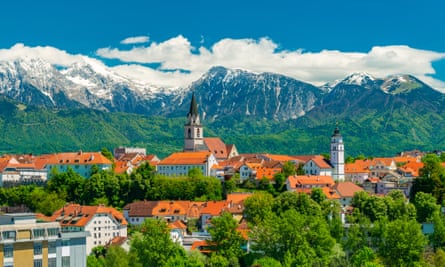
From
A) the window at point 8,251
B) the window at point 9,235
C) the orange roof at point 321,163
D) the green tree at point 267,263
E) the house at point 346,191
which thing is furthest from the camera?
the orange roof at point 321,163

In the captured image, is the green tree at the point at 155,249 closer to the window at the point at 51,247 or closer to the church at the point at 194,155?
the window at the point at 51,247

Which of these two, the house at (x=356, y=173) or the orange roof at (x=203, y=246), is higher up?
the house at (x=356, y=173)

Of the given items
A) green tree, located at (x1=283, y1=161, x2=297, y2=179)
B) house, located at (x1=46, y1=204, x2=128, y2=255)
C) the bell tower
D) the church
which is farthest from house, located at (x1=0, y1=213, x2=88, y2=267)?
the bell tower

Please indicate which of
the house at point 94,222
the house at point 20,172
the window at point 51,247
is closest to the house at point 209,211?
the house at point 94,222

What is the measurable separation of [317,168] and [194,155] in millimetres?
24916

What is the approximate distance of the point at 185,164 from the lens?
426 ft

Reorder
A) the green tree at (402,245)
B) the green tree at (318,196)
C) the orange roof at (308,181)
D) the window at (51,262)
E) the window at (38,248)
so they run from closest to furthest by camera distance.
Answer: the window at (38,248)
the window at (51,262)
the green tree at (402,245)
the green tree at (318,196)
the orange roof at (308,181)

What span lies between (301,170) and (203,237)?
30.2 m

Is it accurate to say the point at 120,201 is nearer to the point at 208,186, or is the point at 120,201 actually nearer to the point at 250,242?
the point at 208,186

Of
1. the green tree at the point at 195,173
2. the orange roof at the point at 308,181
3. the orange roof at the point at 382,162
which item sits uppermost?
the orange roof at the point at 382,162

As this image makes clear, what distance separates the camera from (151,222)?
282 ft

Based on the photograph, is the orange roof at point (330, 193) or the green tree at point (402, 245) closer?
the green tree at point (402, 245)

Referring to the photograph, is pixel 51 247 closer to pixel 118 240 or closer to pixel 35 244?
pixel 35 244

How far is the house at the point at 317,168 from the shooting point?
121 meters
